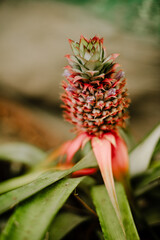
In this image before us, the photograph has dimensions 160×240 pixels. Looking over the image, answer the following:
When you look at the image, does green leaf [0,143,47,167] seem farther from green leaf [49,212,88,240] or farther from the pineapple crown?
the pineapple crown

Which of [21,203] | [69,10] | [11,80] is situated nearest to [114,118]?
[21,203]

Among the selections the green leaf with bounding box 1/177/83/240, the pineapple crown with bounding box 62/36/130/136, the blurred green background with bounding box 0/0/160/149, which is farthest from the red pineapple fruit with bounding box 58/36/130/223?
the blurred green background with bounding box 0/0/160/149

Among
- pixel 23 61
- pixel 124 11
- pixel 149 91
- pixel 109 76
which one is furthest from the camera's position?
pixel 23 61

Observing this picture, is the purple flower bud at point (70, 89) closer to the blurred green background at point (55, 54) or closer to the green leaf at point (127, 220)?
the green leaf at point (127, 220)

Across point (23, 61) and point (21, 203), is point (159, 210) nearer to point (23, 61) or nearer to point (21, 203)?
point (21, 203)

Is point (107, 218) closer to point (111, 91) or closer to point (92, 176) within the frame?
point (92, 176)
